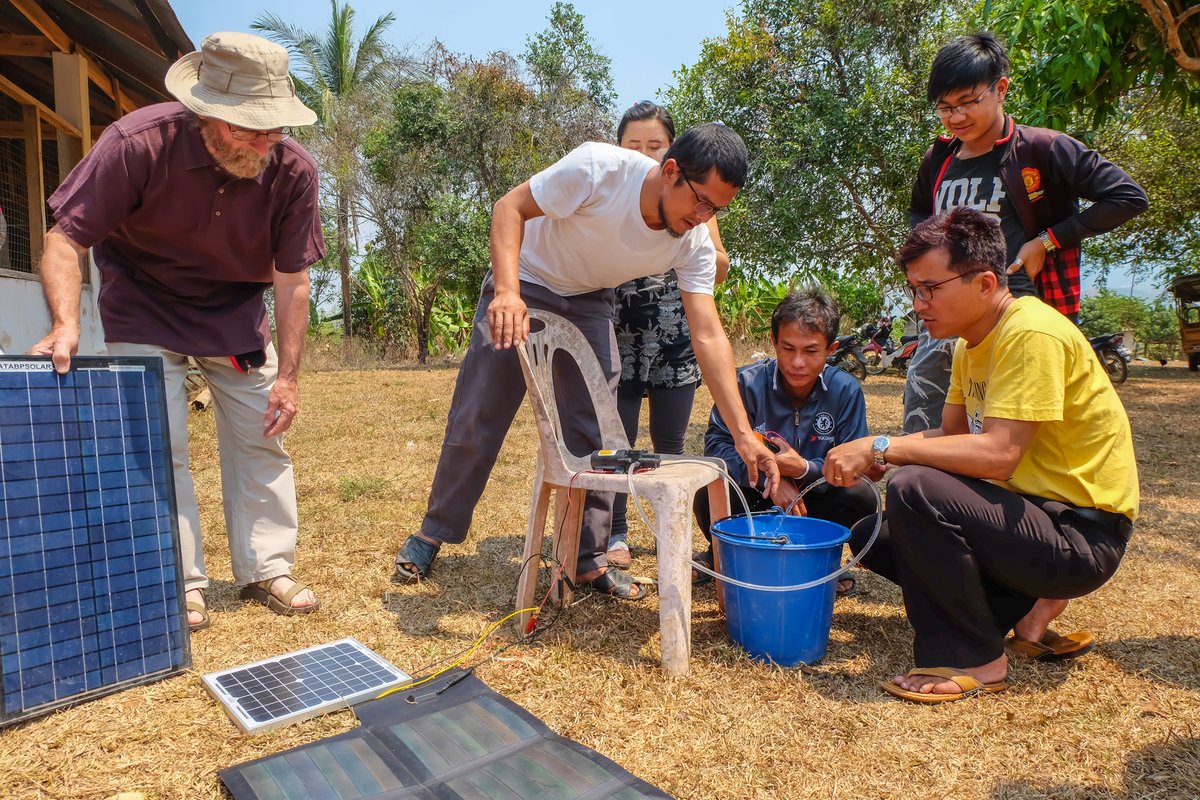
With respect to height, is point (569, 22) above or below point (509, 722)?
above

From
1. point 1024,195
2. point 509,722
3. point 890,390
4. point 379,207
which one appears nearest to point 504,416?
point 509,722

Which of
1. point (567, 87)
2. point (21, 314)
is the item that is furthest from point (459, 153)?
point (21, 314)

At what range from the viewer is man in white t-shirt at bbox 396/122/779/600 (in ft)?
7.40

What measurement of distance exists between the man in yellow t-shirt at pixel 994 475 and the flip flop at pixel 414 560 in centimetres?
152

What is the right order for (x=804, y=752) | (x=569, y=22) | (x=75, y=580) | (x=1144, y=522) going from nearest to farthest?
(x=804, y=752)
(x=75, y=580)
(x=1144, y=522)
(x=569, y=22)

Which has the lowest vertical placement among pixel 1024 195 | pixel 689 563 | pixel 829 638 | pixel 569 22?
pixel 829 638

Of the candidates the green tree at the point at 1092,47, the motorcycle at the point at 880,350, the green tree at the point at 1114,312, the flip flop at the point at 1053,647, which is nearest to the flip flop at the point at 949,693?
the flip flop at the point at 1053,647

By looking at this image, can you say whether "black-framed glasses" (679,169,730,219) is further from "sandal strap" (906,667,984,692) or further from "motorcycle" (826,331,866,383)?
"motorcycle" (826,331,866,383)

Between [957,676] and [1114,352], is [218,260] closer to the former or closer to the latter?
[957,676]

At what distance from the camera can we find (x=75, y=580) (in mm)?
1994

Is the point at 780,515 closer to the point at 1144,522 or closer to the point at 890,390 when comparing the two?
the point at 1144,522

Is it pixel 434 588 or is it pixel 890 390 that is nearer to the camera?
pixel 434 588

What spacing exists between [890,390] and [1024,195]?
324 inches

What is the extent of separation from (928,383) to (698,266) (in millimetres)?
1022
